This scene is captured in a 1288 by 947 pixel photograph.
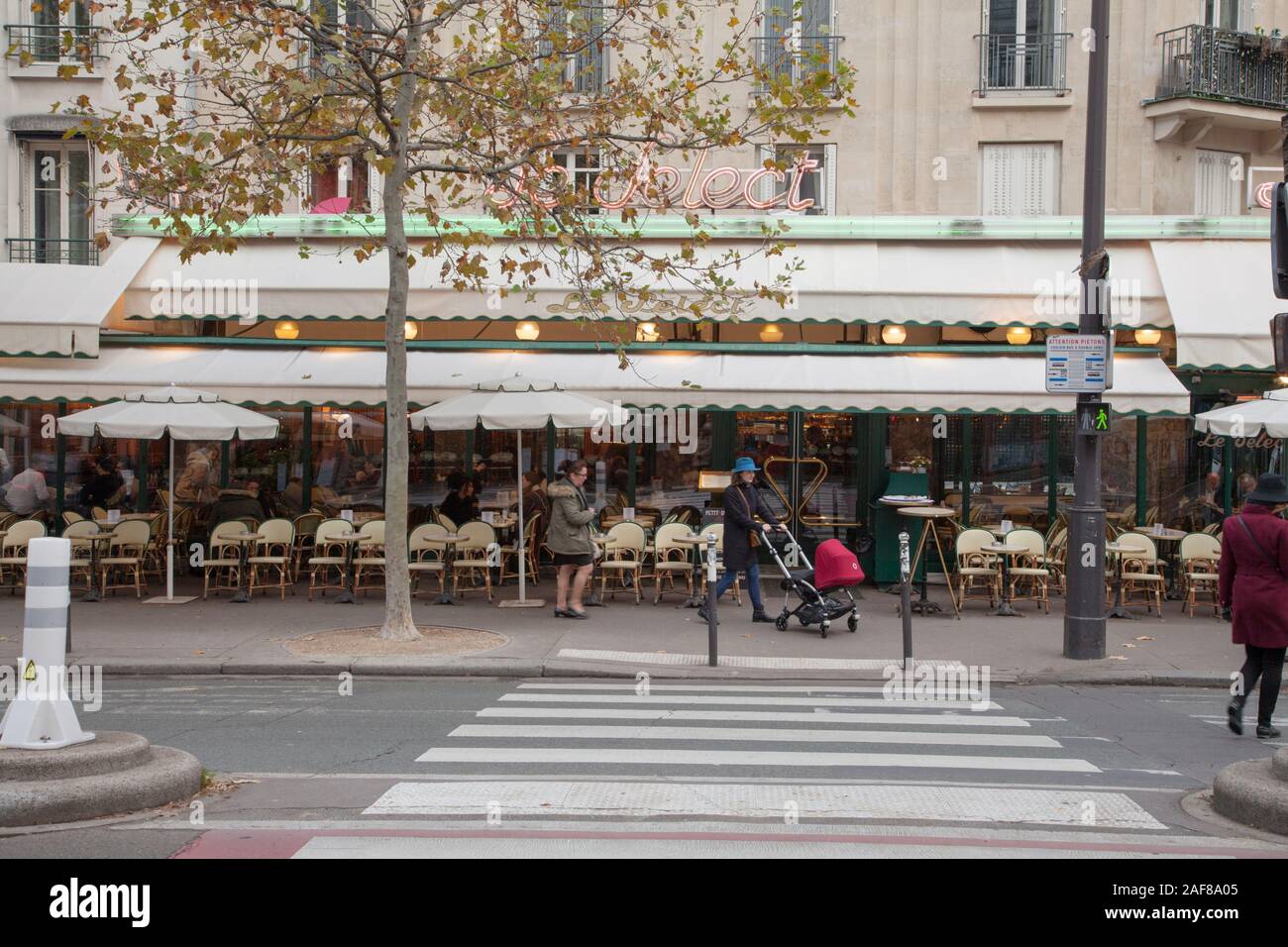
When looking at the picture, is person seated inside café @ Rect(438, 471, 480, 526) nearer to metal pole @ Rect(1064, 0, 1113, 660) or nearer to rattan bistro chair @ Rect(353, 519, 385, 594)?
rattan bistro chair @ Rect(353, 519, 385, 594)

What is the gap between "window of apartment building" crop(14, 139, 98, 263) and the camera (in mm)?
19875

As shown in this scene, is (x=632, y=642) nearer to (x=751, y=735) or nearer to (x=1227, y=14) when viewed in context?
(x=751, y=735)

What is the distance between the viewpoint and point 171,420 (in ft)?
49.2

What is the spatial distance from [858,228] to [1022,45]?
4342 millimetres

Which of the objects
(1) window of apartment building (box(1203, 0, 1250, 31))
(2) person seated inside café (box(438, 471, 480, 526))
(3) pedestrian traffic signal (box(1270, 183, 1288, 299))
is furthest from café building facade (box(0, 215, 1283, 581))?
(3) pedestrian traffic signal (box(1270, 183, 1288, 299))

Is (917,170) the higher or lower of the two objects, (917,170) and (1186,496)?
the higher

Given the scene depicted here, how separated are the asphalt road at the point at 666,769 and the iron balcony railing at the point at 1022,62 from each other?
1107 cm

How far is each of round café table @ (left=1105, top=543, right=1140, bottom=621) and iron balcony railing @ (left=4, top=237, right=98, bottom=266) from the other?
1617 cm

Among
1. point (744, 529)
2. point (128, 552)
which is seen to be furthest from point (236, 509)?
point (744, 529)

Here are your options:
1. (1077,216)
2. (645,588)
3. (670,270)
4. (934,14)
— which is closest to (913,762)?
(670,270)

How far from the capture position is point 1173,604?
17.0 m

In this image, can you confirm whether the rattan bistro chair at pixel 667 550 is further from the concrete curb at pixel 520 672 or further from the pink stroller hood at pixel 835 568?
the concrete curb at pixel 520 672

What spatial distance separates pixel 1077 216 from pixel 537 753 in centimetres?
1359

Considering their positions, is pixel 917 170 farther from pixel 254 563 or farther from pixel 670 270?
pixel 254 563
